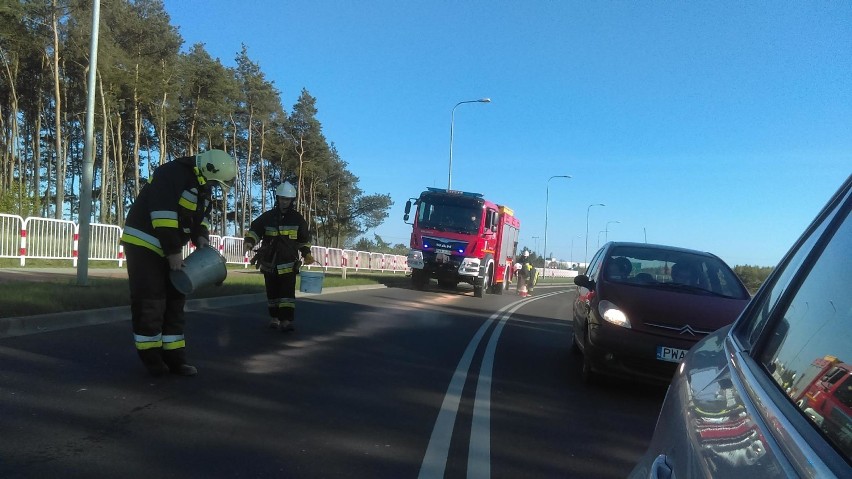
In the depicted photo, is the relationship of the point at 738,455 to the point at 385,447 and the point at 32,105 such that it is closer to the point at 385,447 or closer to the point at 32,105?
the point at 385,447

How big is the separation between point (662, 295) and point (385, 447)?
3532 mm

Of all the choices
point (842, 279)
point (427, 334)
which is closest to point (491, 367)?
point (427, 334)

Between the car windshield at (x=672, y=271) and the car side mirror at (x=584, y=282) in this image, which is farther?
the car side mirror at (x=584, y=282)

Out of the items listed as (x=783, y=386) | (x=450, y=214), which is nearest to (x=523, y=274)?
(x=450, y=214)

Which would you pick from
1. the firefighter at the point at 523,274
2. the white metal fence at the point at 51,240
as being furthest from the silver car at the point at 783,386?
the firefighter at the point at 523,274

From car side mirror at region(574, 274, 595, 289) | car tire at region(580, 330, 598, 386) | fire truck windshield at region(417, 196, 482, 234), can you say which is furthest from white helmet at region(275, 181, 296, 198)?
fire truck windshield at region(417, 196, 482, 234)

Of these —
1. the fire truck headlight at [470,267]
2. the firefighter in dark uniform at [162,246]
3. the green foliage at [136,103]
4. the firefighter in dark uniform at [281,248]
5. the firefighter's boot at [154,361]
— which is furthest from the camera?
the green foliage at [136,103]

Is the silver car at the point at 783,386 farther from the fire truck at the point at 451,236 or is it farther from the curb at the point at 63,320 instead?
the fire truck at the point at 451,236

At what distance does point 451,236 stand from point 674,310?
15255 mm

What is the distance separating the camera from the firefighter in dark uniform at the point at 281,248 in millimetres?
8977

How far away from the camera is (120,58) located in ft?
119

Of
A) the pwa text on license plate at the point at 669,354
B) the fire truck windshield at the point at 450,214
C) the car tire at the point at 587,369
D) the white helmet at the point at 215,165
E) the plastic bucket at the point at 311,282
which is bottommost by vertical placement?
the car tire at the point at 587,369

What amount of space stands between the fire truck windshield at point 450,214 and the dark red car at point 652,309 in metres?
13.7

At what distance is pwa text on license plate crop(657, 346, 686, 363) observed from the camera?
6.00 meters
